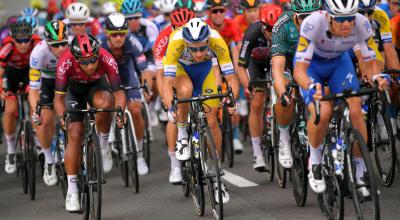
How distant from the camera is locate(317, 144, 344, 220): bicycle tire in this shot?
27.6 ft

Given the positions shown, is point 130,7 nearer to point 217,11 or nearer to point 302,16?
point 217,11

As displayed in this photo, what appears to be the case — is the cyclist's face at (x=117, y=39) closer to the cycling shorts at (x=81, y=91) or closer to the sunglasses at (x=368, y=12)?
the cycling shorts at (x=81, y=91)

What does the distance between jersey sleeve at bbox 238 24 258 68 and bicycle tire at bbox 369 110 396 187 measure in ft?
6.01

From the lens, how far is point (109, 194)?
12.1 meters

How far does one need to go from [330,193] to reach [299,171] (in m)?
1.38

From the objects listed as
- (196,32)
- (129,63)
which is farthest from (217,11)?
(196,32)

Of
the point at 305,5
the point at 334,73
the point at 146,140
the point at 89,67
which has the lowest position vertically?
the point at 146,140

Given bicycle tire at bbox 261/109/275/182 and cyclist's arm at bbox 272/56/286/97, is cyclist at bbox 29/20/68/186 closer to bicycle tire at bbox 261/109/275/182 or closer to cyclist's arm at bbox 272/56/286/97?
bicycle tire at bbox 261/109/275/182

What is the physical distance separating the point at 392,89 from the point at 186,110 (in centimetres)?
240

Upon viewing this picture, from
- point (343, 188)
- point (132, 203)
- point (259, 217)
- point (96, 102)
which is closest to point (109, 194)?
point (132, 203)

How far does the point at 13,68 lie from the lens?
13.6 m

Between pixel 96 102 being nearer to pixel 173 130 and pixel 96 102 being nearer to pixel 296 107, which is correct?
pixel 173 130

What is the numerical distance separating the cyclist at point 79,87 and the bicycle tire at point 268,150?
1901 millimetres

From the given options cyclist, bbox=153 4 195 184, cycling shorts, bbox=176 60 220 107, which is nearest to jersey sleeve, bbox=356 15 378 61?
cycling shorts, bbox=176 60 220 107
